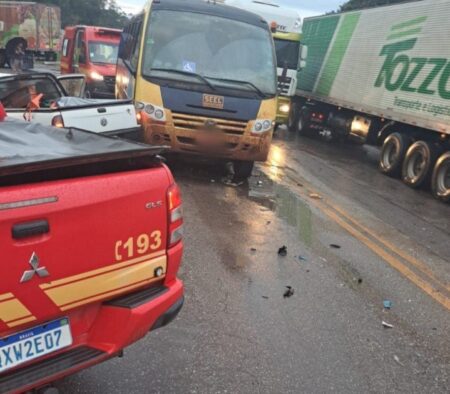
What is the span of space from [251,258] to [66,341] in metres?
3.06

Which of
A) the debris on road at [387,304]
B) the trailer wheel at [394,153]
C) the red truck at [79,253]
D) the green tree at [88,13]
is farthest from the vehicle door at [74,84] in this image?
the green tree at [88,13]

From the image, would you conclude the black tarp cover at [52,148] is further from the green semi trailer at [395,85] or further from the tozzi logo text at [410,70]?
the tozzi logo text at [410,70]

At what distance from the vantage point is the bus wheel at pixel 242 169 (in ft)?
28.0

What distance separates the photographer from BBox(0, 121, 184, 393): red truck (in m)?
2.06

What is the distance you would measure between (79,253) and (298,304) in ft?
8.23

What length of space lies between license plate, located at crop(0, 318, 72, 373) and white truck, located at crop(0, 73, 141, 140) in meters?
3.50

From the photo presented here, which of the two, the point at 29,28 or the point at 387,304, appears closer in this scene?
the point at 387,304

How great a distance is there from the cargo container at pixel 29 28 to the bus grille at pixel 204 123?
25.7m

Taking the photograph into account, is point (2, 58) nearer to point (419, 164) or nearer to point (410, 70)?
point (410, 70)

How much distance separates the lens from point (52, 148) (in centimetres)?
262

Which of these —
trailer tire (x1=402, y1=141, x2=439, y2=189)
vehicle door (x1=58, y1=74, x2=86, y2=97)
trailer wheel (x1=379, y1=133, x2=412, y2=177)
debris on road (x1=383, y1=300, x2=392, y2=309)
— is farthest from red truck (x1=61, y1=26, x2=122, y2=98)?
debris on road (x1=383, y1=300, x2=392, y2=309)

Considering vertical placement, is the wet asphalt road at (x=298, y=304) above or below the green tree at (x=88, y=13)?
below

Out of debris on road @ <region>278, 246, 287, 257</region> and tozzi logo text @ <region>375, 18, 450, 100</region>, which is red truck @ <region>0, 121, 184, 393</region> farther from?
tozzi logo text @ <region>375, 18, 450, 100</region>

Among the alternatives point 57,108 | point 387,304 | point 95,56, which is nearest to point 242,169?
point 57,108
